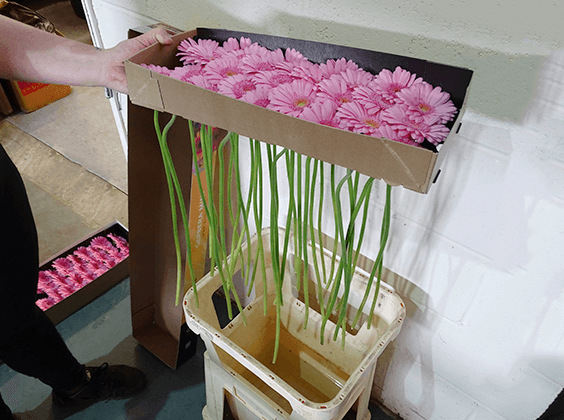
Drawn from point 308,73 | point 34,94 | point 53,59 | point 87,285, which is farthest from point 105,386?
point 34,94

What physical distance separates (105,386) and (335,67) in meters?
1.29

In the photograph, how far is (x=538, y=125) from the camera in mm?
708

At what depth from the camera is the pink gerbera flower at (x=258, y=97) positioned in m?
0.65

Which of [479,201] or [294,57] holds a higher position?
[294,57]

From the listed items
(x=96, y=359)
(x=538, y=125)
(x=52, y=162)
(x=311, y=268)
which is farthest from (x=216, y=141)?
(x=52, y=162)

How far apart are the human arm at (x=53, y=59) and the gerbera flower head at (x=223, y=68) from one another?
0.28 metres

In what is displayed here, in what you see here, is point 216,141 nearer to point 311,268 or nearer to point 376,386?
A: point 311,268

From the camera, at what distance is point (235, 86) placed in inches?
26.7

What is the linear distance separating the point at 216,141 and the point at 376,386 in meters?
0.99

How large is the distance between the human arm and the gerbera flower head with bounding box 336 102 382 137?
533mm

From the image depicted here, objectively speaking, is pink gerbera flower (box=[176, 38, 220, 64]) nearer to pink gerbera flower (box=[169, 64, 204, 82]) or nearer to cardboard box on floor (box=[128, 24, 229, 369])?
pink gerbera flower (box=[169, 64, 204, 82])

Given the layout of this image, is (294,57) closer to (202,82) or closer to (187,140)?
(202,82)

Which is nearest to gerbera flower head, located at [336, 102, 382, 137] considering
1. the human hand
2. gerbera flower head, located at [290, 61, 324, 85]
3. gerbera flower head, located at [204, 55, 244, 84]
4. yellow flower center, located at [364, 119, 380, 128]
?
yellow flower center, located at [364, 119, 380, 128]

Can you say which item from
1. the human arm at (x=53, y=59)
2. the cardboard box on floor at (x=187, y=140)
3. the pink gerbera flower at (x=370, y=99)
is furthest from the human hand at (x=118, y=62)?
the pink gerbera flower at (x=370, y=99)
